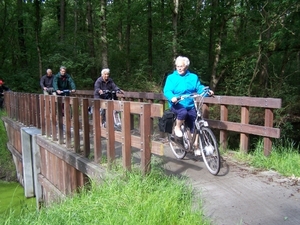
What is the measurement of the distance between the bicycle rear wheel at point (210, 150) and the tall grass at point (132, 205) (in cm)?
83

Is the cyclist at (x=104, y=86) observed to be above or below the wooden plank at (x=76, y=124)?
above

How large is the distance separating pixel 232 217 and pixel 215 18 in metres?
14.4

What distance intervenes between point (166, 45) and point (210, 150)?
40.1 ft

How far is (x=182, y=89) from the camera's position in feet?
16.7

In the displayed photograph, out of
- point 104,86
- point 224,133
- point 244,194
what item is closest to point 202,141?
point 244,194

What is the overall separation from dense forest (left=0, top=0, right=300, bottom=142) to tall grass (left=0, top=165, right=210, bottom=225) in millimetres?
6862

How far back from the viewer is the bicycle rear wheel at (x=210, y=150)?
4.73 meters

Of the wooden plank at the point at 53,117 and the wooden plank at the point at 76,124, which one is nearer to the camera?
the wooden plank at the point at 76,124

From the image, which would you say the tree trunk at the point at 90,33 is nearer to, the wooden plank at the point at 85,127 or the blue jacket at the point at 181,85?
the wooden plank at the point at 85,127

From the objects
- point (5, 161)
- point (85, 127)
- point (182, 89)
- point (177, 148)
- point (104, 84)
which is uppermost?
point (104, 84)

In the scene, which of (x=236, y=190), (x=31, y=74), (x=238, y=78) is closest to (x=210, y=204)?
(x=236, y=190)

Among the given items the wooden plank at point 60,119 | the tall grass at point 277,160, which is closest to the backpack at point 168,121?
the tall grass at point 277,160

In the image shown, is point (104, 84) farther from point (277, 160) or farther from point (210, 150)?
point (277, 160)

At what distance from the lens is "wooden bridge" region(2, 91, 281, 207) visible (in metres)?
4.30
